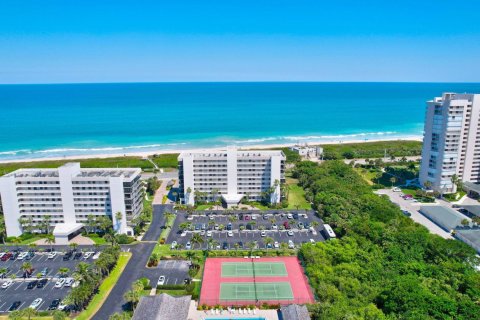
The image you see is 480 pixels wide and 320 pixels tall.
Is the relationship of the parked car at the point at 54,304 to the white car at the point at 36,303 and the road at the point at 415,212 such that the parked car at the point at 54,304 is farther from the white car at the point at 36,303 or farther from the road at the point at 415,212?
the road at the point at 415,212

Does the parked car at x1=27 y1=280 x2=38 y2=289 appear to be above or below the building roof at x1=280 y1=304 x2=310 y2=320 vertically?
below

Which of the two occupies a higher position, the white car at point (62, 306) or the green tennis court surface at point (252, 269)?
the white car at point (62, 306)

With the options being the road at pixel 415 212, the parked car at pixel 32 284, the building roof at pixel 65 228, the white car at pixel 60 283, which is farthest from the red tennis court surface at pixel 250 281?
the road at pixel 415 212

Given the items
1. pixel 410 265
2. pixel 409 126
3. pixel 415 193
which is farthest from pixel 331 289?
pixel 409 126

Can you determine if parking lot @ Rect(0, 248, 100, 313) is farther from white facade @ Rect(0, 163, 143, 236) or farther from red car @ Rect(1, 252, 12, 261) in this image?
white facade @ Rect(0, 163, 143, 236)

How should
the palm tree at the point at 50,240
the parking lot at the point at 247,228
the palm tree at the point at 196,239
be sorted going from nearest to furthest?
1. the palm tree at the point at 196,239
2. the palm tree at the point at 50,240
3. the parking lot at the point at 247,228

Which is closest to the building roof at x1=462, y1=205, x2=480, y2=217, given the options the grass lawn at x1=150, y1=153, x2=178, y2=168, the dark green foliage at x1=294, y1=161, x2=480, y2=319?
the dark green foliage at x1=294, y1=161, x2=480, y2=319
